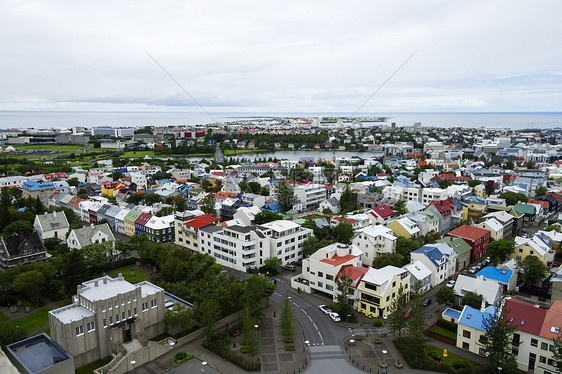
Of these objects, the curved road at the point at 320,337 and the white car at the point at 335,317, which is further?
the white car at the point at 335,317

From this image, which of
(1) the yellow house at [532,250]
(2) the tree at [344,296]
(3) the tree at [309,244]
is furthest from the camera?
(3) the tree at [309,244]

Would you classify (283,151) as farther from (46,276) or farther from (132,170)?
(46,276)

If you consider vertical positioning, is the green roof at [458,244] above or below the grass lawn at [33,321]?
above

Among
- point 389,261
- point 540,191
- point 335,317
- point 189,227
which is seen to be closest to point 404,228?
point 389,261

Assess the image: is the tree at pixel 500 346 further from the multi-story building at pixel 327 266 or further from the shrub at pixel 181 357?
the shrub at pixel 181 357

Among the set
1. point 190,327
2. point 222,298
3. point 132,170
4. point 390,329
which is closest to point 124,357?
point 190,327

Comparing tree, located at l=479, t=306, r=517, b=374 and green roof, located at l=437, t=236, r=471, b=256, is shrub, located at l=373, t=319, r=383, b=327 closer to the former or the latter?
tree, located at l=479, t=306, r=517, b=374

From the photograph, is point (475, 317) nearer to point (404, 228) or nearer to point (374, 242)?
point (374, 242)

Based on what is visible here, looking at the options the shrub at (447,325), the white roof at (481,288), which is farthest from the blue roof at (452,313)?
the white roof at (481,288)
